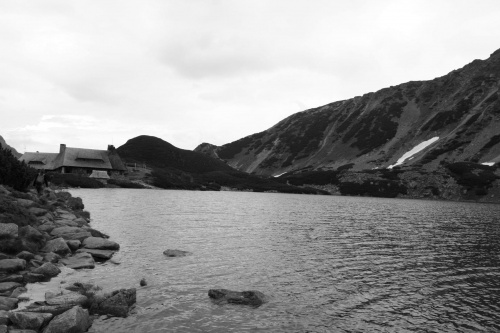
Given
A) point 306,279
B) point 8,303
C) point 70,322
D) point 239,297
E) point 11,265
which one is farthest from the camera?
point 306,279

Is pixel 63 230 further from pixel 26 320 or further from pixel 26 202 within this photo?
pixel 26 320

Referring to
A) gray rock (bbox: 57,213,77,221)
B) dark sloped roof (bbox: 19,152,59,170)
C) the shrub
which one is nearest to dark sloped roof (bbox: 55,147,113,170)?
dark sloped roof (bbox: 19,152,59,170)

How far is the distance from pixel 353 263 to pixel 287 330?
507 inches

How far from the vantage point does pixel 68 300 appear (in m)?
14.4

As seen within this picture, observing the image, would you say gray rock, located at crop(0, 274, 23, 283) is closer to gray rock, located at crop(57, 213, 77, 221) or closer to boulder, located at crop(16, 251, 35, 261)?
boulder, located at crop(16, 251, 35, 261)

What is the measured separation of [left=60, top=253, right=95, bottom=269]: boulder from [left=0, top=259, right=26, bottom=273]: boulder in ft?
10.4

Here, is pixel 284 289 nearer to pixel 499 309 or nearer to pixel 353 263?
pixel 353 263

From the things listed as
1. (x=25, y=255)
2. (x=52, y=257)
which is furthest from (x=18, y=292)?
(x=52, y=257)

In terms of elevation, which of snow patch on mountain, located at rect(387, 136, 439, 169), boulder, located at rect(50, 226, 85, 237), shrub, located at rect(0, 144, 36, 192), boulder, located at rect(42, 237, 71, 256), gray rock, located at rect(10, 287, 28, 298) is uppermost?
snow patch on mountain, located at rect(387, 136, 439, 169)

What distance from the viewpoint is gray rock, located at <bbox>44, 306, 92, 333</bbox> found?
12.1 meters

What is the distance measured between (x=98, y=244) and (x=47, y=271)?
291 inches

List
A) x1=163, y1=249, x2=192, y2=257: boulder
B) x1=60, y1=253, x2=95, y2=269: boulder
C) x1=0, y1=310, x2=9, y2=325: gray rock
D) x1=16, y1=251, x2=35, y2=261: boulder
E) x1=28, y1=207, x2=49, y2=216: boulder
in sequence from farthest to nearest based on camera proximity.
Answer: x1=28, y1=207, x2=49, y2=216: boulder, x1=163, y1=249, x2=192, y2=257: boulder, x1=60, y1=253, x2=95, y2=269: boulder, x1=16, y1=251, x2=35, y2=261: boulder, x1=0, y1=310, x2=9, y2=325: gray rock

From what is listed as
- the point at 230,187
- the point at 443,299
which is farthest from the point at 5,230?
the point at 230,187

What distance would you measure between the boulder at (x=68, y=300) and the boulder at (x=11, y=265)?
4.63 meters
